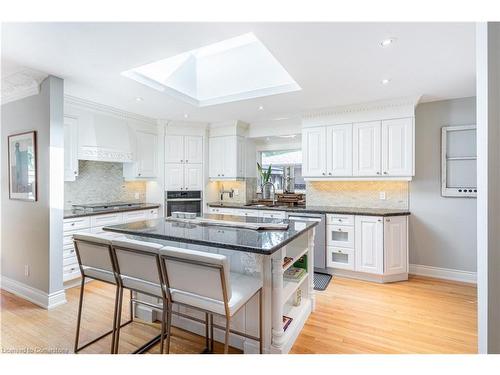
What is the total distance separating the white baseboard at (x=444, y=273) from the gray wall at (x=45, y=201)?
4555 millimetres

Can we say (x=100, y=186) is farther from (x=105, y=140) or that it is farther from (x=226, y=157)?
(x=226, y=157)

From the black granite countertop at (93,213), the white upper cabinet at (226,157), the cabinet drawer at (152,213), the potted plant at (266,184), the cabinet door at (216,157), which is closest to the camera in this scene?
the black granite countertop at (93,213)

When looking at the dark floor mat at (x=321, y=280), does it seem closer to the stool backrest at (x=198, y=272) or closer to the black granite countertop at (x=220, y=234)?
the black granite countertop at (x=220, y=234)

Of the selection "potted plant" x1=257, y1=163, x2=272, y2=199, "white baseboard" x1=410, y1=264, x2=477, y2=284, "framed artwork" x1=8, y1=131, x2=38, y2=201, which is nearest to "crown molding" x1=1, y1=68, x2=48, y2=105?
"framed artwork" x1=8, y1=131, x2=38, y2=201

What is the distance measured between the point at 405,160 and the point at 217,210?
3.08m

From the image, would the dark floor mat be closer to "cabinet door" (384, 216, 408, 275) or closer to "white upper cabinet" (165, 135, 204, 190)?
"cabinet door" (384, 216, 408, 275)

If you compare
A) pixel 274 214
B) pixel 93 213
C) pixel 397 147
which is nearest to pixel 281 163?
pixel 274 214

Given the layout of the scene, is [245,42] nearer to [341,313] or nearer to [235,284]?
[235,284]

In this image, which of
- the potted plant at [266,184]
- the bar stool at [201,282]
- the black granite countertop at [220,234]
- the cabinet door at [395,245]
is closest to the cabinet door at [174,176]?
the potted plant at [266,184]

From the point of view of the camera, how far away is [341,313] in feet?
8.57

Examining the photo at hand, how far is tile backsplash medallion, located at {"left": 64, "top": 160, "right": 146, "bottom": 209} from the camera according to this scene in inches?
151

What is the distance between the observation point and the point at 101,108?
150 inches

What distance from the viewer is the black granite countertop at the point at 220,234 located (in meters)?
1.67
